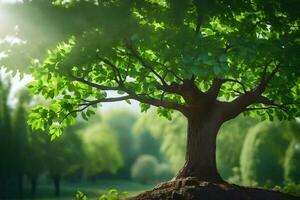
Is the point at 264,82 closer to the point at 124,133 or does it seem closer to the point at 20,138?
the point at 20,138

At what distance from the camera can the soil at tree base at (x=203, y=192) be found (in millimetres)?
11508

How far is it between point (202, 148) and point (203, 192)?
1.96 m

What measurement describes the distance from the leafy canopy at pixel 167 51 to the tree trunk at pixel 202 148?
1.91 feet

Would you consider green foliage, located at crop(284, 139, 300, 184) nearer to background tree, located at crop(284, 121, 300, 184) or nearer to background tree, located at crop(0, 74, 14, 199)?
background tree, located at crop(284, 121, 300, 184)

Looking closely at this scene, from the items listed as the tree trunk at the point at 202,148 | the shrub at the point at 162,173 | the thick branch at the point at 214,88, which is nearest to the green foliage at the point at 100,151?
the shrub at the point at 162,173

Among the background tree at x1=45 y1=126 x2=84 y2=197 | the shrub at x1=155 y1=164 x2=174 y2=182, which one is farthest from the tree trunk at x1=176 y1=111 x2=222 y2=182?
the shrub at x1=155 y1=164 x2=174 y2=182

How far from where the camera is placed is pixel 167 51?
1014 cm

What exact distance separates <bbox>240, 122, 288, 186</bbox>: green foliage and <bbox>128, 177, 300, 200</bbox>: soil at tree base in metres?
25.6

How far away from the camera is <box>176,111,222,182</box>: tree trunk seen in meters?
13.2

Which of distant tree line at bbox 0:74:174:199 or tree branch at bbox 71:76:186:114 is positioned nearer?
tree branch at bbox 71:76:186:114

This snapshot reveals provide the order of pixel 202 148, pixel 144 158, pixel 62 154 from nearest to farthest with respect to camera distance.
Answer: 1. pixel 202 148
2. pixel 62 154
3. pixel 144 158

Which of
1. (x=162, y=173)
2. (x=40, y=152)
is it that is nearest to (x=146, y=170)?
(x=162, y=173)

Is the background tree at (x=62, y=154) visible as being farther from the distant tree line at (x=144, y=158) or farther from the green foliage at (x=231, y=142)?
the green foliage at (x=231, y=142)

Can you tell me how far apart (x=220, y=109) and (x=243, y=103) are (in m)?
0.59
